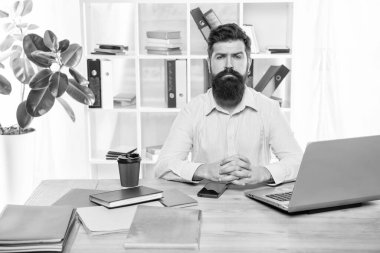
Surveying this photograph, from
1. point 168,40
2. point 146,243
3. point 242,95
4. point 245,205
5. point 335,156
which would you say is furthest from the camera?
point 168,40

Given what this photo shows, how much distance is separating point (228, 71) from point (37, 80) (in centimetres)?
111

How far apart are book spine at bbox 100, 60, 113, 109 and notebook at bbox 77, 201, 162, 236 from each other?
2030 mm

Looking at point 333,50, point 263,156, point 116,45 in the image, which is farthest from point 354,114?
point 116,45

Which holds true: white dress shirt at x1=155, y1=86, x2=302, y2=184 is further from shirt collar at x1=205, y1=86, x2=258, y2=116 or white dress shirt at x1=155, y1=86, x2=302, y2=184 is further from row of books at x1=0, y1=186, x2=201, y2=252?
row of books at x1=0, y1=186, x2=201, y2=252

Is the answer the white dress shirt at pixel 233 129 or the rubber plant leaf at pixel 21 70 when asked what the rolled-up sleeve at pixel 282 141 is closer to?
the white dress shirt at pixel 233 129

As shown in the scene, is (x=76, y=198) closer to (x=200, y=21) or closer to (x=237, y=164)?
(x=237, y=164)

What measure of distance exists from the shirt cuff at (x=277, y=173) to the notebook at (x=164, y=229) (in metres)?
0.50

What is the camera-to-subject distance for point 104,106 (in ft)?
11.9

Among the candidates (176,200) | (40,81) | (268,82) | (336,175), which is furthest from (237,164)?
(268,82)

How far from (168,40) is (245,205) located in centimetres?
205

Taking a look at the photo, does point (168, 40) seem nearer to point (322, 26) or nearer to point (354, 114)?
point (322, 26)

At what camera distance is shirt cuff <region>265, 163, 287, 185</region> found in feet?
6.39

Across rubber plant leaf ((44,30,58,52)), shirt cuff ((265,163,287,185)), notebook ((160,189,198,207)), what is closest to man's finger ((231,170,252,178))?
shirt cuff ((265,163,287,185))

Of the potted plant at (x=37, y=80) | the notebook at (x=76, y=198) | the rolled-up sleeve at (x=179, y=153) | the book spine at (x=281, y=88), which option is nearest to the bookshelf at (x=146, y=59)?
the book spine at (x=281, y=88)
